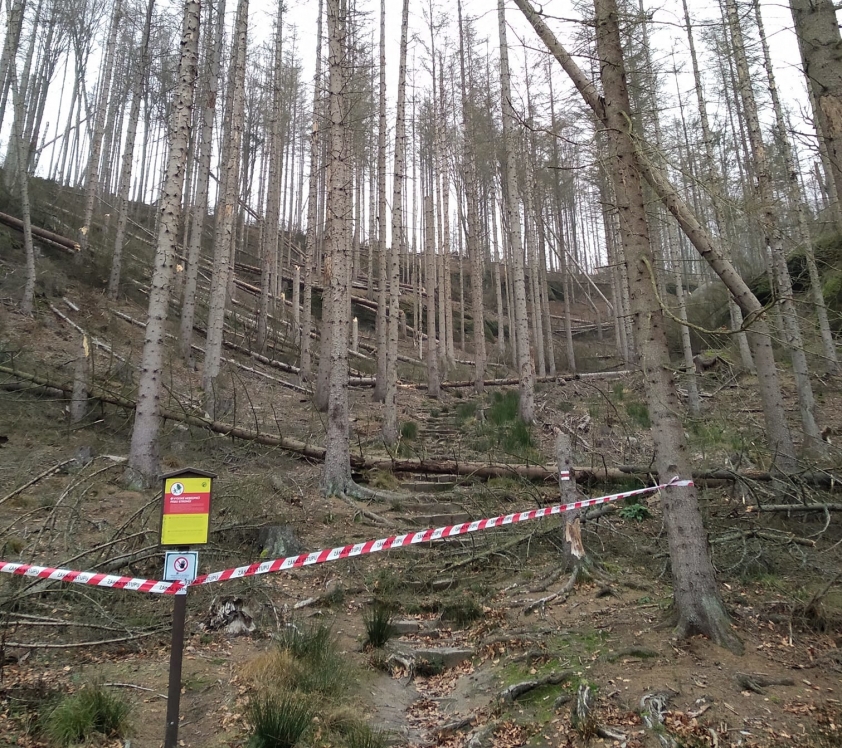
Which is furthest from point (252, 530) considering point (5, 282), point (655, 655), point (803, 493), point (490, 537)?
point (5, 282)

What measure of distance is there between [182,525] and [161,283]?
20.3 feet

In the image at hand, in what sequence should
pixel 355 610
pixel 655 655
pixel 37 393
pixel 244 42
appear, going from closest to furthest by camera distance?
pixel 655 655
pixel 355 610
pixel 37 393
pixel 244 42

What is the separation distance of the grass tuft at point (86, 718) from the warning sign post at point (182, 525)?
34cm

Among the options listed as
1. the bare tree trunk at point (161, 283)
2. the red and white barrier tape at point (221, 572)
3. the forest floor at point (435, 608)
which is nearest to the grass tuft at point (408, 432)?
the forest floor at point (435, 608)

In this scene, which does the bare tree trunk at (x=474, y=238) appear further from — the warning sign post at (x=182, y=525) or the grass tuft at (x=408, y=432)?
the warning sign post at (x=182, y=525)

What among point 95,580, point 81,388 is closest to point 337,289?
point 81,388

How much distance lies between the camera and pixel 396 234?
43.2 feet

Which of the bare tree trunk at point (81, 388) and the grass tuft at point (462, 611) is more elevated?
the bare tree trunk at point (81, 388)

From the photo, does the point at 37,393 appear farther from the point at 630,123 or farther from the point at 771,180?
the point at 771,180

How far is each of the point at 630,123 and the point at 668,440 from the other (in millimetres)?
2409

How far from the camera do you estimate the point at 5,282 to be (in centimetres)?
1298

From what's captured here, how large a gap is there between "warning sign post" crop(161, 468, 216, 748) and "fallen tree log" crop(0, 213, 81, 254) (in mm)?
16709

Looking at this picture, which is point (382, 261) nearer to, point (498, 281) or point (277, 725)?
point (498, 281)

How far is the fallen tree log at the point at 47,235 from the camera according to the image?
49.6 feet
